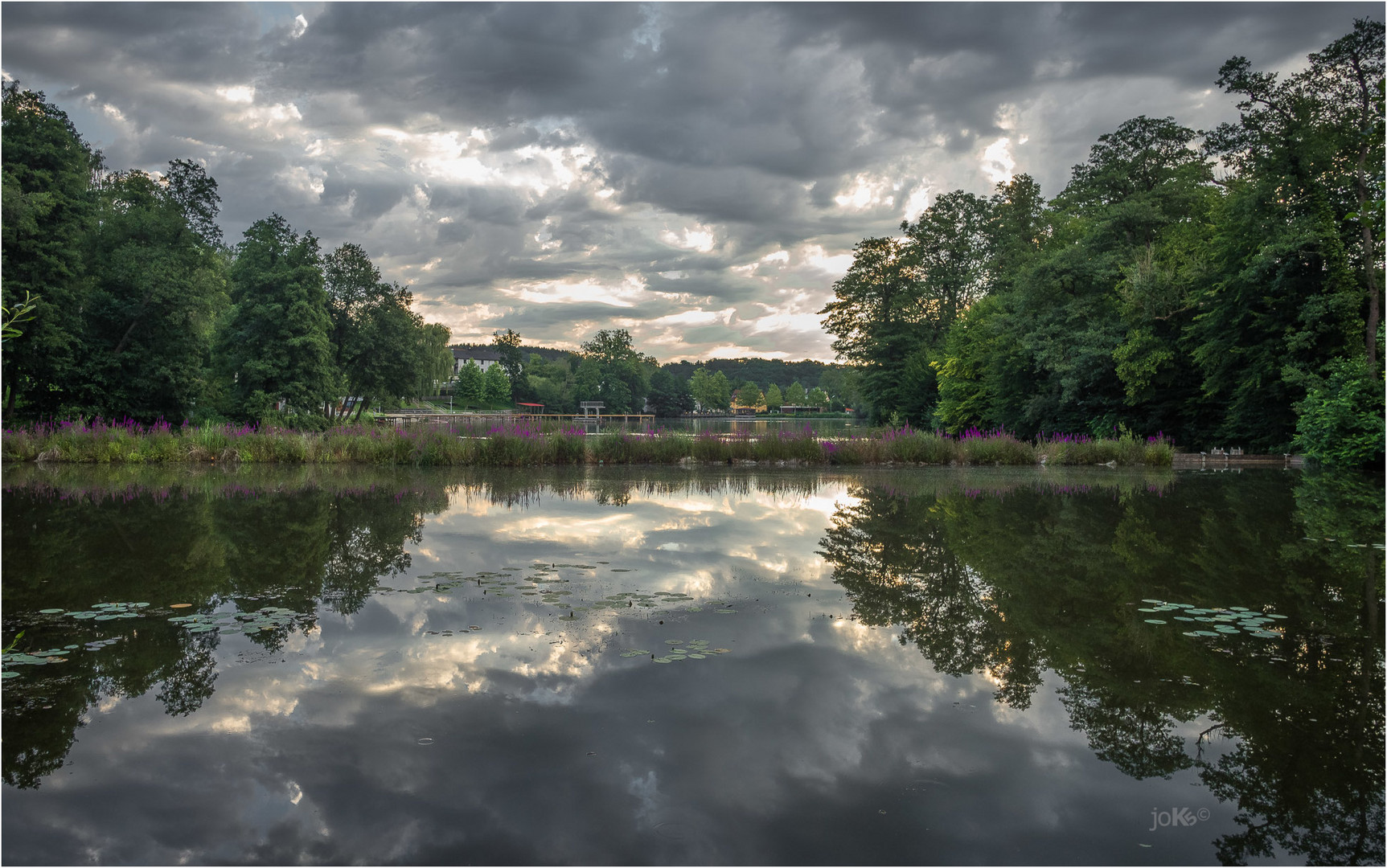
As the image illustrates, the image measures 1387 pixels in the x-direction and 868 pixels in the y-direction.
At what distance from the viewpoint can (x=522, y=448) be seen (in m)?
18.8

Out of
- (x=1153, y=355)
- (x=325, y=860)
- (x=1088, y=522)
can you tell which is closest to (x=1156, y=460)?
(x=1153, y=355)

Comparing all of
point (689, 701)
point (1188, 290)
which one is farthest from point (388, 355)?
point (689, 701)

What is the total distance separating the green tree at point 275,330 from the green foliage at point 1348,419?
34.1 metres

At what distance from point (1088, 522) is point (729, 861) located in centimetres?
881

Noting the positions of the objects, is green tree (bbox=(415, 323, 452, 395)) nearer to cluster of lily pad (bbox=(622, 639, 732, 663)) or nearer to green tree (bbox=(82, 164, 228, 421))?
green tree (bbox=(82, 164, 228, 421))

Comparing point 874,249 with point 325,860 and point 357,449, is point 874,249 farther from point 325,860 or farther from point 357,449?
point 325,860

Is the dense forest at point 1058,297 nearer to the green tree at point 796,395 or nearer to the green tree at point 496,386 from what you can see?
the green tree at point 496,386

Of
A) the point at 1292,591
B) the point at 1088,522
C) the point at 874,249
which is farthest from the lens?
the point at 874,249

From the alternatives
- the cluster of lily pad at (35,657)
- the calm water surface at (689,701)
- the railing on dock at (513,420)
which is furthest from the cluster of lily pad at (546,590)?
the railing on dock at (513,420)

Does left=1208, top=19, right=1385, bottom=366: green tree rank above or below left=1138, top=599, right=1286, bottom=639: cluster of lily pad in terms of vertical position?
above

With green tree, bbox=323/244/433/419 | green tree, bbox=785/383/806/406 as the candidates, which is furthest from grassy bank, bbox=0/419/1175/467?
green tree, bbox=785/383/806/406

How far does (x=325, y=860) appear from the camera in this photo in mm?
2732

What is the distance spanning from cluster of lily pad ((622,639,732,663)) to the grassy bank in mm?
14078

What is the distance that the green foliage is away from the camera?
705 inches
